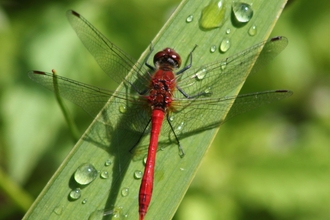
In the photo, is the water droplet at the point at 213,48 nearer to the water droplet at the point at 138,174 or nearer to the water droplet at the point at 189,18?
the water droplet at the point at 189,18

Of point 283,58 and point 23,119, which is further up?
point 283,58

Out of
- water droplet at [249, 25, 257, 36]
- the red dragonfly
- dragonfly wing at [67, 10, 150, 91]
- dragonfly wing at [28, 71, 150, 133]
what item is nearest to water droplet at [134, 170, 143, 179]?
the red dragonfly

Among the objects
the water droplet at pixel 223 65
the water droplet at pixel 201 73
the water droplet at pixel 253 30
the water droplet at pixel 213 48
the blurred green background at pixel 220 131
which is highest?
the water droplet at pixel 253 30

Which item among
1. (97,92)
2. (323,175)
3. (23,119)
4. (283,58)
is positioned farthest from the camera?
(283,58)

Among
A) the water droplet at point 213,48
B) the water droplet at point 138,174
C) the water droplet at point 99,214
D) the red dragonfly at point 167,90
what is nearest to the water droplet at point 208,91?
the red dragonfly at point 167,90

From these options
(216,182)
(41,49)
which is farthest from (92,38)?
(216,182)

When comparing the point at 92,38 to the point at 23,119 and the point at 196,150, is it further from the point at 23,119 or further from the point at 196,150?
the point at 196,150

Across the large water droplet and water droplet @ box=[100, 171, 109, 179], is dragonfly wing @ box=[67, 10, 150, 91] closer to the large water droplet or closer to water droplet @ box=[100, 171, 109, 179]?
the large water droplet
